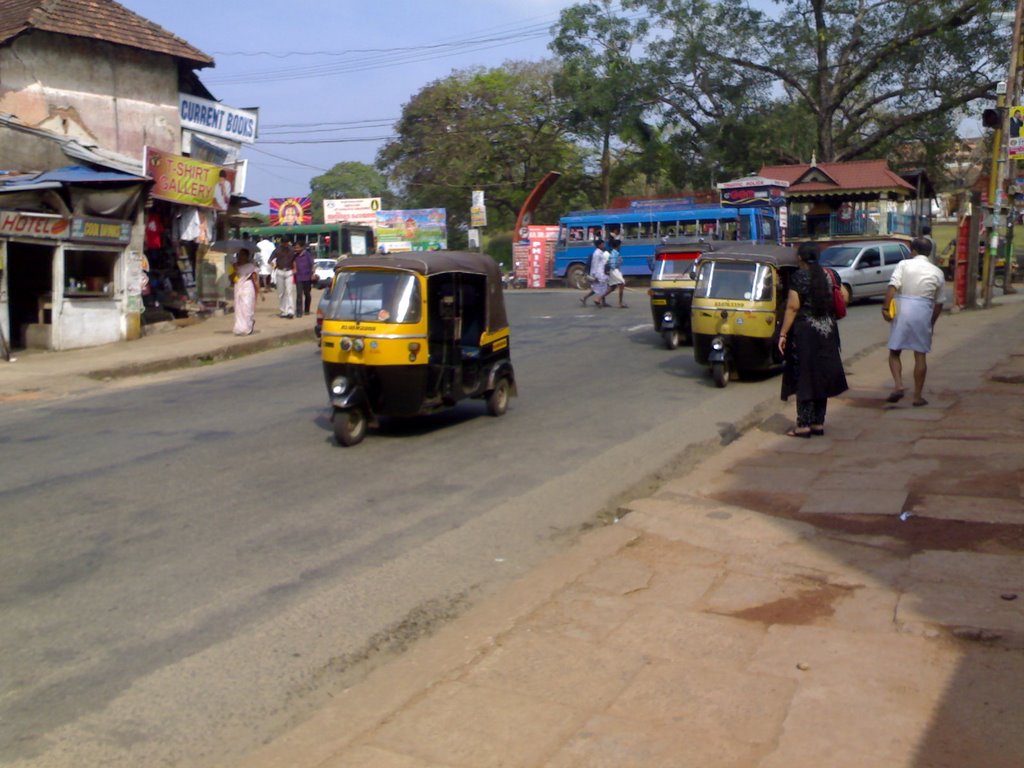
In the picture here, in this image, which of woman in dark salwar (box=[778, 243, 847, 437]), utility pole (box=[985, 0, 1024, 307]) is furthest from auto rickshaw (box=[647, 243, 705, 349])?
utility pole (box=[985, 0, 1024, 307])

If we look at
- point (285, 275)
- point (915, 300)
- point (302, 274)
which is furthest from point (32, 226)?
point (915, 300)

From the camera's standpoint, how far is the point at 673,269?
18141 millimetres

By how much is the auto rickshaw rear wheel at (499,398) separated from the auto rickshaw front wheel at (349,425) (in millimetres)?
1852

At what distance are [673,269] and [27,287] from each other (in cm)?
1155

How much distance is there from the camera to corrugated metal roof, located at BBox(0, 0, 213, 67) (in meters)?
20.0

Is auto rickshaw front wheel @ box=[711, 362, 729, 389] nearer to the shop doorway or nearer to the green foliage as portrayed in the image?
the shop doorway

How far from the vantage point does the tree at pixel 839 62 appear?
40594 millimetres

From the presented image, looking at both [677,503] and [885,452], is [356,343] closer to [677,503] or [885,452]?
[677,503]

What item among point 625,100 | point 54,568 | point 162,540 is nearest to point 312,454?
point 162,540

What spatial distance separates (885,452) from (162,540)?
612cm

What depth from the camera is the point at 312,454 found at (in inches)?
396

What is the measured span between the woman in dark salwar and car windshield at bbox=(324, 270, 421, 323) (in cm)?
365

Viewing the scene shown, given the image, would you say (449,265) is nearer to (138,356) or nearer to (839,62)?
(138,356)

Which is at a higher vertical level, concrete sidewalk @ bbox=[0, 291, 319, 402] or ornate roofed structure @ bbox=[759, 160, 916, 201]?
ornate roofed structure @ bbox=[759, 160, 916, 201]
